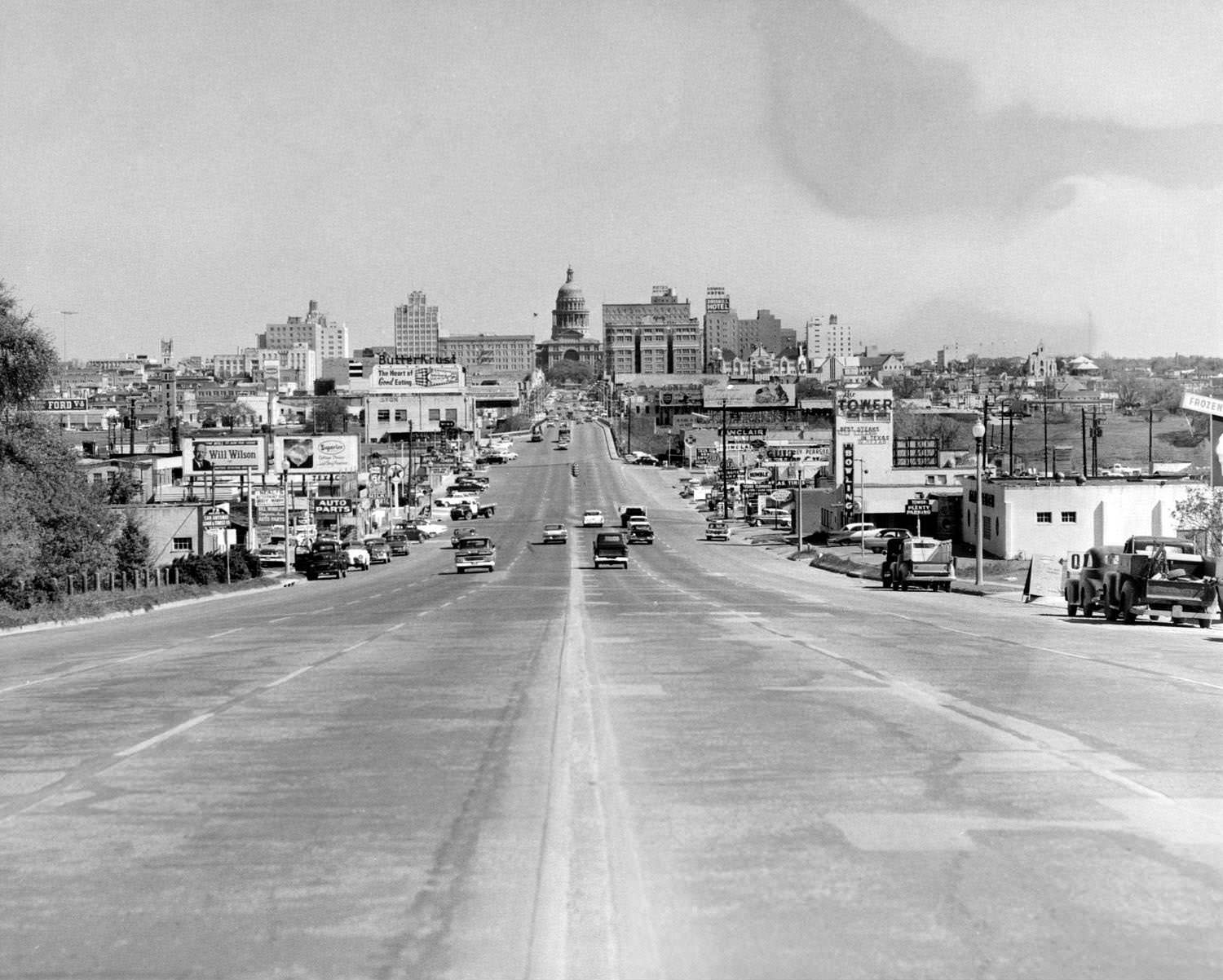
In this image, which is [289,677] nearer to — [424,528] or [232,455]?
[232,455]

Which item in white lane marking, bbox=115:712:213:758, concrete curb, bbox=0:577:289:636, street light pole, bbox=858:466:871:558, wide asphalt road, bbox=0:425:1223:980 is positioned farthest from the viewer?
street light pole, bbox=858:466:871:558

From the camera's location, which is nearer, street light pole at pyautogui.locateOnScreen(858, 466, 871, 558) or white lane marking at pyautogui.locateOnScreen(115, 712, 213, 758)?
white lane marking at pyautogui.locateOnScreen(115, 712, 213, 758)

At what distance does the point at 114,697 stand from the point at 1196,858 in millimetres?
12695

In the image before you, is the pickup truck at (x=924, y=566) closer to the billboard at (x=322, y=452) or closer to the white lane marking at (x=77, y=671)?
the white lane marking at (x=77, y=671)

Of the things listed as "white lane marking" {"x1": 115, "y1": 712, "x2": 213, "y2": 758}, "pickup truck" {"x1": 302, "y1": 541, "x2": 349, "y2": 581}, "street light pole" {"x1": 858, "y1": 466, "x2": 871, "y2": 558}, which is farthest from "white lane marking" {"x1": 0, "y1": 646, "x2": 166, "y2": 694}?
"street light pole" {"x1": 858, "y1": 466, "x2": 871, "y2": 558}

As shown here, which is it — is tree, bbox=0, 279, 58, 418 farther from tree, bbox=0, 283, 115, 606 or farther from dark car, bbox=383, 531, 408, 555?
dark car, bbox=383, 531, 408, 555

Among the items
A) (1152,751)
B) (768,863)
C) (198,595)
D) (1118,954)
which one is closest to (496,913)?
(768,863)

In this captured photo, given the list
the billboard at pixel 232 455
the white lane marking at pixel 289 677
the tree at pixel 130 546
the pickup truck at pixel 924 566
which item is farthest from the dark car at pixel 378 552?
the white lane marking at pixel 289 677

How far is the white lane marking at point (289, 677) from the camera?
61.3ft

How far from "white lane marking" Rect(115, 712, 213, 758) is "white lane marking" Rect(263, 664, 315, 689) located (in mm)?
2900

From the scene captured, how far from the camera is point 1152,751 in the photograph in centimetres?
1268

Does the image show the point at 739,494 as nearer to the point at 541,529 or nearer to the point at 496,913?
the point at 541,529

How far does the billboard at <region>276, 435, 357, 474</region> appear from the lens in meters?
107

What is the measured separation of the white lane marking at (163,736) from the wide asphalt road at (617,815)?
0.05 m
